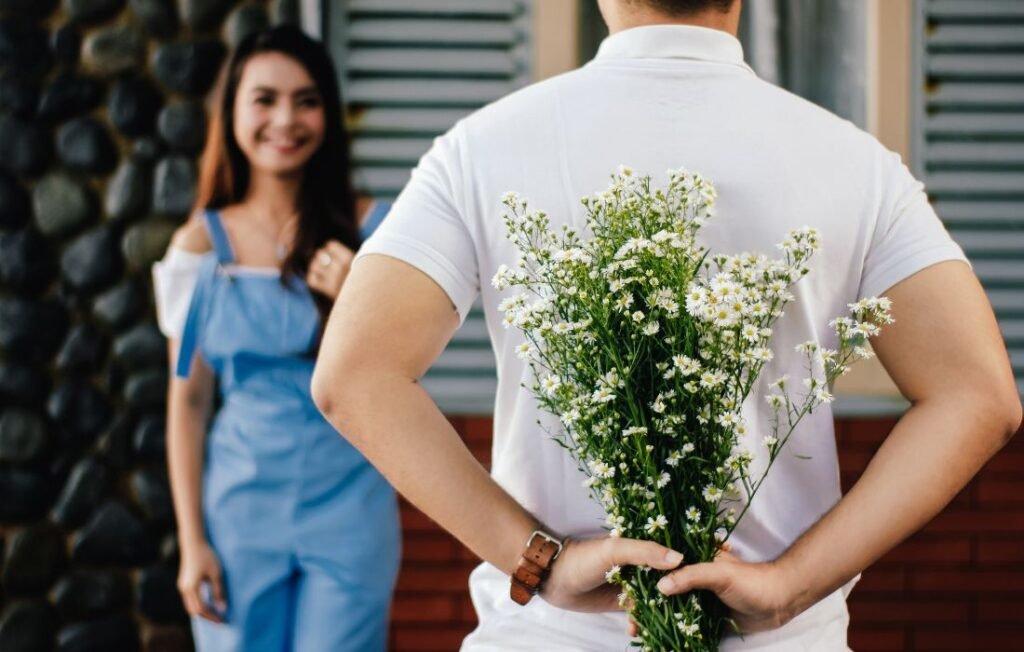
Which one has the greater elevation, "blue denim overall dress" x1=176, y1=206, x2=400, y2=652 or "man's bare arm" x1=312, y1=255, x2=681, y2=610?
"man's bare arm" x1=312, y1=255, x2=681, y2=610

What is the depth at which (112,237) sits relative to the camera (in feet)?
12.0

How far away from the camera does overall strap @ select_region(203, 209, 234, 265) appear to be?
2.90m

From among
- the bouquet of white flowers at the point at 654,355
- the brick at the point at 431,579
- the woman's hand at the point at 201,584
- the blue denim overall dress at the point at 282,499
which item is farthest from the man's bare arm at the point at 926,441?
the brick at the point at 431,579

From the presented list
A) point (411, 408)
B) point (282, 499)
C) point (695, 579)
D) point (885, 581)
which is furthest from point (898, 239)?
point (885, 581)

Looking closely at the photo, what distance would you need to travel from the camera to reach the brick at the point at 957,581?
3.71m

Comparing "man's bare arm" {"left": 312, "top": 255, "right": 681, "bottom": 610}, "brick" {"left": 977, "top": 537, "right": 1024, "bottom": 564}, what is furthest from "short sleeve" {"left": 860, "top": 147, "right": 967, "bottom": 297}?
"brick" {"left": 977, "top": 537, "right": 1024, "bottom": 564}

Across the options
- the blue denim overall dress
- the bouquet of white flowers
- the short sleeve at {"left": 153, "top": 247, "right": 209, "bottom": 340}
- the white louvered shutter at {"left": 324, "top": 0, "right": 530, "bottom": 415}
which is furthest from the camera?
the white louvered shutter at {"left": 324, "top": 0, "right": 530, "bottom": 415}

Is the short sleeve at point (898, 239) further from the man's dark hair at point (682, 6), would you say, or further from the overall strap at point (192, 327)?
the overall strap at point (192, 327)

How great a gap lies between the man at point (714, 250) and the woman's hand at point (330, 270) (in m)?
1.40

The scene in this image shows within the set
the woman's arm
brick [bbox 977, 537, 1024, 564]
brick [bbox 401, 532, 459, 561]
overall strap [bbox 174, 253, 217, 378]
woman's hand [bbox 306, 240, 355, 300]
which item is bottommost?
brick [bbox 977, 537, 1024, 564]

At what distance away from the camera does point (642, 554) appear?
48.9 inches

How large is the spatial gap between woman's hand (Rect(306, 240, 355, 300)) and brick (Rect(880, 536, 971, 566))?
6.58 ft

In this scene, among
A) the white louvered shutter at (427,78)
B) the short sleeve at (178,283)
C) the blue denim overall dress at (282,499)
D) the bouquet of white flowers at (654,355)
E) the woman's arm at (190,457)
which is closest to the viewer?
the bouquet of white flowers at (654,355)

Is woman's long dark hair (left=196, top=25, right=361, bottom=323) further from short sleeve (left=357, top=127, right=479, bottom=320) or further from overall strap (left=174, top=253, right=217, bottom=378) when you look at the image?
short sleeve (left=357, top=127, right=479, bottom=320)
